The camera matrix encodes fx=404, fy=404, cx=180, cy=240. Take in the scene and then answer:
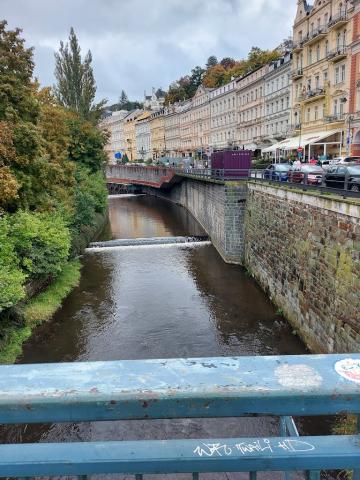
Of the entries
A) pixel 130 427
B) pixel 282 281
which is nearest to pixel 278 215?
pixel 282 281

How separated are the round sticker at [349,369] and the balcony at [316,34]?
4054cm

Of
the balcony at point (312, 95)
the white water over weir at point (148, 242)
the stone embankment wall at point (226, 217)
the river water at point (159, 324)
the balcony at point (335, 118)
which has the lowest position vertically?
the river water at point (159, 324)

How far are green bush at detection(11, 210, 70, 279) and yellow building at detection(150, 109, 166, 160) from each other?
268ft

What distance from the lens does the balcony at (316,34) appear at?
36000mm

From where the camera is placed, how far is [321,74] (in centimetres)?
3744

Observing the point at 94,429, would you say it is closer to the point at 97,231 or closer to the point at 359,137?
the point at 97,231

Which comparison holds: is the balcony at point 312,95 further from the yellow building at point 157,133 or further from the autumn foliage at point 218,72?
the yellow building at point 157,133

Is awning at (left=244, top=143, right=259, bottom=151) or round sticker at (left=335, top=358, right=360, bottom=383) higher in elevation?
awning at (left=244, top=143, right=259, bottom=151)

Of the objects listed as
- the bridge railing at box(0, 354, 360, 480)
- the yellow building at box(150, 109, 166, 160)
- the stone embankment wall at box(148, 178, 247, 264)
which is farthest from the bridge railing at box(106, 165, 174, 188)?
the bridge railing at box(0, 354, 360, 480)

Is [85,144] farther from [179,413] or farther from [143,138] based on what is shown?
[143,138]

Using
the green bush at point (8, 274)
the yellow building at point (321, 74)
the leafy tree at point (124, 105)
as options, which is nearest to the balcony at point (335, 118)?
the yellow building at point (321, 74)

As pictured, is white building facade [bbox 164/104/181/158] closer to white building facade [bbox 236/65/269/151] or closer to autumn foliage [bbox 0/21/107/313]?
white building facade [bbox 236/65/269/151]

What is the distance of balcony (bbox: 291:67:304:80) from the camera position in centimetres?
4086

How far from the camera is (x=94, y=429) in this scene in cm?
962
